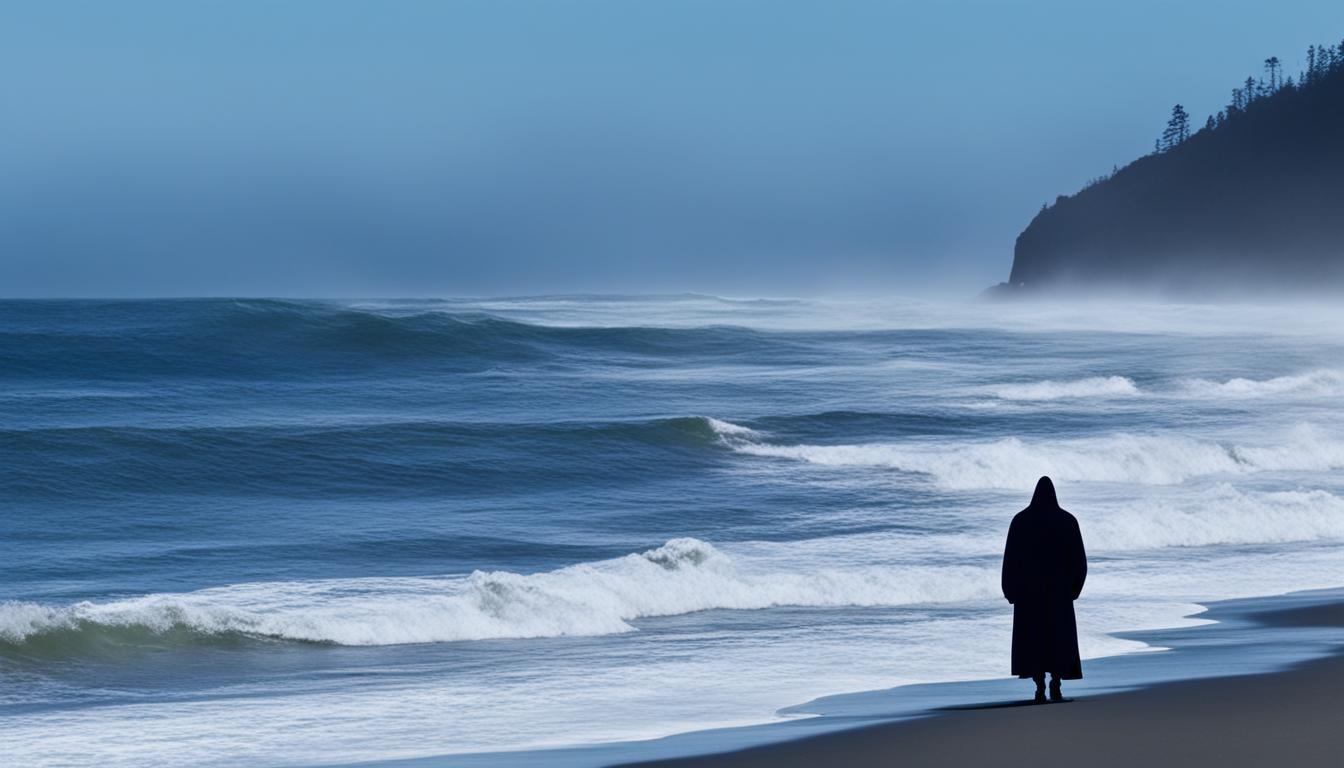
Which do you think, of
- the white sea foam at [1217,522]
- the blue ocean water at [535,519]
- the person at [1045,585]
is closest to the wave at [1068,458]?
the blue ocean water at [535,519]

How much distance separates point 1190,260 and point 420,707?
388 ft

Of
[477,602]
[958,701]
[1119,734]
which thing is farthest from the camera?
[477,602]

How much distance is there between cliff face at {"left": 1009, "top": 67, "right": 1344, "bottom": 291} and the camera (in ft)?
374

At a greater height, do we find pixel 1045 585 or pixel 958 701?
pixel 1045 585

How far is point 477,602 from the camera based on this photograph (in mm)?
13062

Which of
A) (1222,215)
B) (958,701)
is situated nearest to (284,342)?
(958,701)

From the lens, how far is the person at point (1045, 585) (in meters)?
8.75

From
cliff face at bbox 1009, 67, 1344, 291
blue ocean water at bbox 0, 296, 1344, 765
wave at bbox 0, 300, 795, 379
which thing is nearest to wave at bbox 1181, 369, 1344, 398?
blue ocean water at bbox 0, 296, 1344, 765

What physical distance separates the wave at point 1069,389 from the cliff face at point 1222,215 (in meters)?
75.2

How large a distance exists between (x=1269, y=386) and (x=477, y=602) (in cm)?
2986

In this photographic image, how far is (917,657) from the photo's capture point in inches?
442

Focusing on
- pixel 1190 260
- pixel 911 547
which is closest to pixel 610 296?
pixel 1190 260

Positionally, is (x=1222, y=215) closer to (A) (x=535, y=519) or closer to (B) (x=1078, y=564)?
(A) (x=535, y=519)

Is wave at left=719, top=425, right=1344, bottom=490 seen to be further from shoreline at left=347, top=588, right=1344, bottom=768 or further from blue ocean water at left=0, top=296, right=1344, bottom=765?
shoreline at left=347, top=588, right=1344, bottom=768
